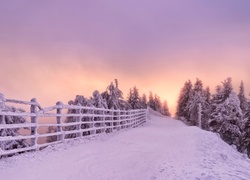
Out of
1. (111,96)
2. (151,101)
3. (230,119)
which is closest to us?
(111,96)

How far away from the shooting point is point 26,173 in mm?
8680

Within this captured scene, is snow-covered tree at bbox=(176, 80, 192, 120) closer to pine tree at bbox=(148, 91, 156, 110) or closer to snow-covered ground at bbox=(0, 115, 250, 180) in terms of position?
pine tree at bbox=(148, 91, 156, 110)

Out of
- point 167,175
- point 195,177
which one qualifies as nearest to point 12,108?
point 167,175

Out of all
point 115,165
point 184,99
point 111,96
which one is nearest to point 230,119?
point 111,96

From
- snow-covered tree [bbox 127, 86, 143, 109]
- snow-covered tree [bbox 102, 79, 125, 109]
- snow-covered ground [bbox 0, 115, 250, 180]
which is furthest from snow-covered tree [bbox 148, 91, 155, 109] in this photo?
snow-covered ground [bbox 0, 115, 250, 180]

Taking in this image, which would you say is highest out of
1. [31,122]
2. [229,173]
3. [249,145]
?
[31,122]

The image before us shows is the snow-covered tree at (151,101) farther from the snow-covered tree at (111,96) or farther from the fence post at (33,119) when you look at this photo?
the fence post at (33,119)

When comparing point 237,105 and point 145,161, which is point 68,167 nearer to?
point 145,161

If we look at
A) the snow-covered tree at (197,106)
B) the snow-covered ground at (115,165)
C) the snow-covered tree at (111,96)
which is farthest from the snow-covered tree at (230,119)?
the snow-covered ground at (115,165)

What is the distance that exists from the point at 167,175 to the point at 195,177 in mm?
736

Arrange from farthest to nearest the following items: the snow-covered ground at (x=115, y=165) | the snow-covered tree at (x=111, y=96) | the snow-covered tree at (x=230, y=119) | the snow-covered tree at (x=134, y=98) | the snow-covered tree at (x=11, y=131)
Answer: the snow-covered tree at (x=134, y=98) → the snow-covered tree at (x=230, y=119) → the snow-covered tree at (x=111, y=96) → the snow-covered tree at (x=11, y=131) → the snow-covered ground at (x=115, y=165)

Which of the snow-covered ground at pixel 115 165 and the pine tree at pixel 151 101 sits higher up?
the pine tree at pixel 151 101

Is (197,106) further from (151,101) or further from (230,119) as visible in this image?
(151,101)

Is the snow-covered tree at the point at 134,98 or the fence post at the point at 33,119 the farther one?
the snow-covered tree at the point at 134,98
